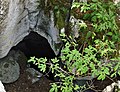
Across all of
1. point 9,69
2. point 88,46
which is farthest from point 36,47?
point 88,46

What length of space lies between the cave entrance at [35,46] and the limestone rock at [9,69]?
388mm

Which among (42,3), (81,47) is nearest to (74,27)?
(81,47)

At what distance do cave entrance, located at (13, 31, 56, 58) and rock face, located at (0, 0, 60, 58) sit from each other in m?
0.46

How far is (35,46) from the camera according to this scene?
749 cm

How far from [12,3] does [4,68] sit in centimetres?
196

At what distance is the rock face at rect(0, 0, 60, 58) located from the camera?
18.1 ft

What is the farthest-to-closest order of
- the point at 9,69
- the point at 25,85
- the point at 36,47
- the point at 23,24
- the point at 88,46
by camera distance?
the point at 36,47 → the point at 25,85 → the point at 9,69 → the point at 23,24 → the point at 88,46

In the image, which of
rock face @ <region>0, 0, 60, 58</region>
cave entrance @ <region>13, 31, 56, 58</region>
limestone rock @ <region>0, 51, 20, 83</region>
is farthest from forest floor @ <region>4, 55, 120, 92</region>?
rock face @ <region>0, 0, 60, 58</region>

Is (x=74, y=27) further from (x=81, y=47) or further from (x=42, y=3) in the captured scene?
(x=42, y=3)

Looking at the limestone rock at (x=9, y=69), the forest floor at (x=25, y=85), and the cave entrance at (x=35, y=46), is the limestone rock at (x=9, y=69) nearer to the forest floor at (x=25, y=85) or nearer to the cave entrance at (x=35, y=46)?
the forest floor at (x=25, y=85)

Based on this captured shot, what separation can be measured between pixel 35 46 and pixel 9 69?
957 mm

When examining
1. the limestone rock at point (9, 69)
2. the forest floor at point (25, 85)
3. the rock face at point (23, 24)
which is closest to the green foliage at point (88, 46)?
the rock face at point (23, 24)

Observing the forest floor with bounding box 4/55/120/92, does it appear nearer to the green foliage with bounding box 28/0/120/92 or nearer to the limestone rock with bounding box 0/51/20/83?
the limestone rock with bounding box 0/51/20/83

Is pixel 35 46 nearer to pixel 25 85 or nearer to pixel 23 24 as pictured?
pixel 25 85
